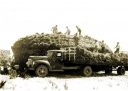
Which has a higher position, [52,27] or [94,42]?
[52,27]

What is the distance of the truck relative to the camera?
18.0m

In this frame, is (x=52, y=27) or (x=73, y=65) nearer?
(x=73, y=65)

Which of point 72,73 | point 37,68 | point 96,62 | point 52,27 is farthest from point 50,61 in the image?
point 52,27

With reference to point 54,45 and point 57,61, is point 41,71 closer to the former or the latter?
point 57,61

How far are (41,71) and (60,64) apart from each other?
1.63m

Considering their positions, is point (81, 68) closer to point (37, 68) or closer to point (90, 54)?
point (90, 54)

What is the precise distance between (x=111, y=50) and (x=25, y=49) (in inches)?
322

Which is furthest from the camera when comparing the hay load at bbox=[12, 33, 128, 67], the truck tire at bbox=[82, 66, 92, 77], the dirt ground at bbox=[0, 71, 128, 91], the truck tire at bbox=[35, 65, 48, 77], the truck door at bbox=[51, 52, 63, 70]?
the hay load at bbox=[12, 33, 128, 67]

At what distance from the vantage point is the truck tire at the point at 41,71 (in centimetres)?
1788

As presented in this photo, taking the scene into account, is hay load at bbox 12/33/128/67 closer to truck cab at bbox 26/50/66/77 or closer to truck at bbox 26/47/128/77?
truck at bbox 26/47/128/77

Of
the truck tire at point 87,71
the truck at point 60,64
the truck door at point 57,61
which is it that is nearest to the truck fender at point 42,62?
the truck at point 60,64

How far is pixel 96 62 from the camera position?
66.3 feet

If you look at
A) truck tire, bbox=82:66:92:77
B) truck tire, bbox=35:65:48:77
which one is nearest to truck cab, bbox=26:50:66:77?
truck tire, bbox=35:65:48:77

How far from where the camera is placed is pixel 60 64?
18.7 meters
